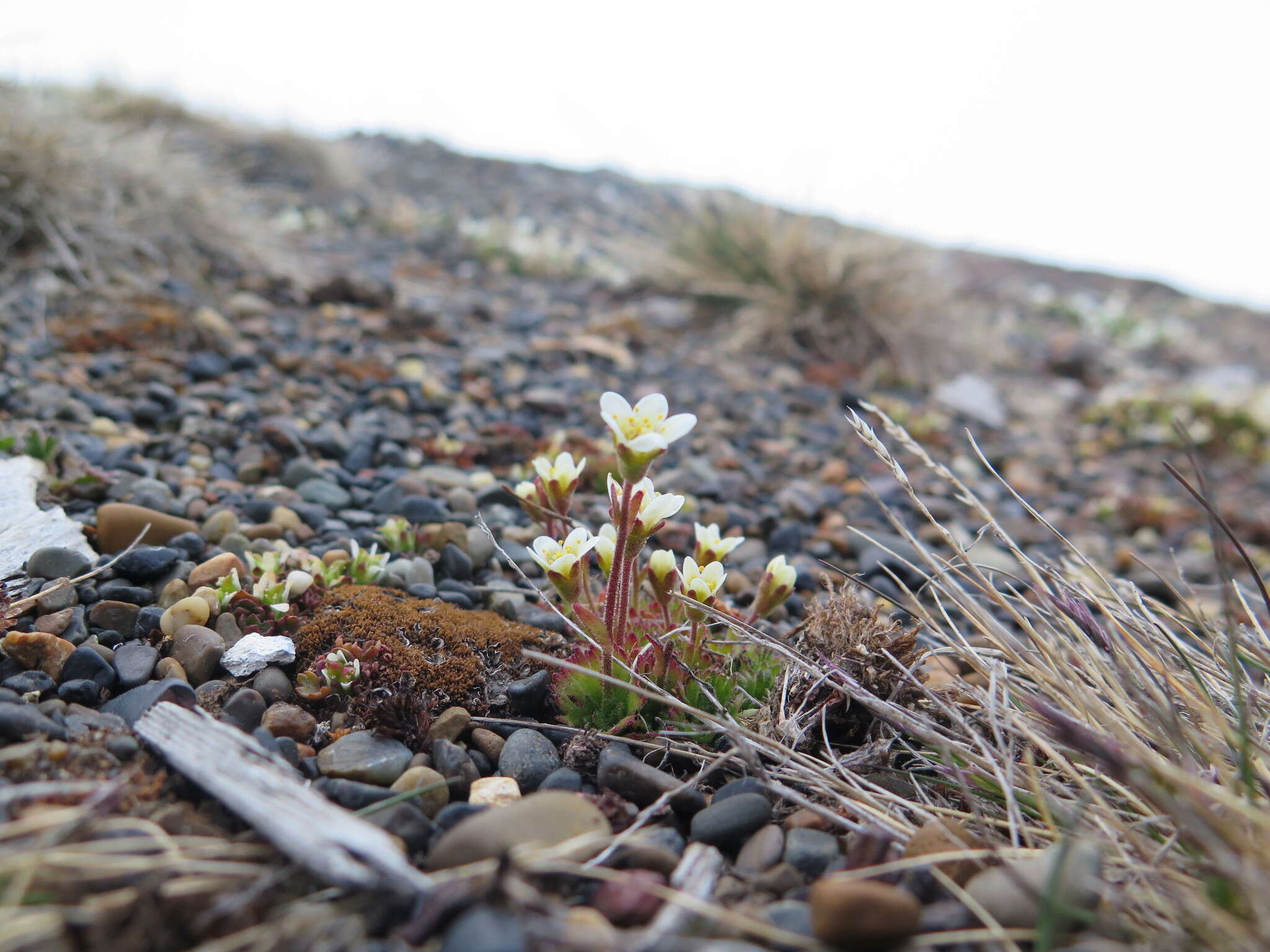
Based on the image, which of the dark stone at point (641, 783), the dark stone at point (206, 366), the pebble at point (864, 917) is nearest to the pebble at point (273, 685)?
the dark stone at point (641, 783)

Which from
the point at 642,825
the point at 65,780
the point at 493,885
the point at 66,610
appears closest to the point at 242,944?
the point at 493,885

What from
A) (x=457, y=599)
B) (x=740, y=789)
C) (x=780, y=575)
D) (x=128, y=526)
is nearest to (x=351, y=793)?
(x=740, y=789)

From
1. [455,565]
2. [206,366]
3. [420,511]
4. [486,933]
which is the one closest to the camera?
[486,933]

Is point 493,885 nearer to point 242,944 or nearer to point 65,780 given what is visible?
point 242,944

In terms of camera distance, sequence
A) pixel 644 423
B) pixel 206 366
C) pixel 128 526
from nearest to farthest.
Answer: pixel 644 423 → pixel 128 526 → pixel 206 366

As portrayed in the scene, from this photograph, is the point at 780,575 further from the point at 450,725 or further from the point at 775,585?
the point at 450,725
